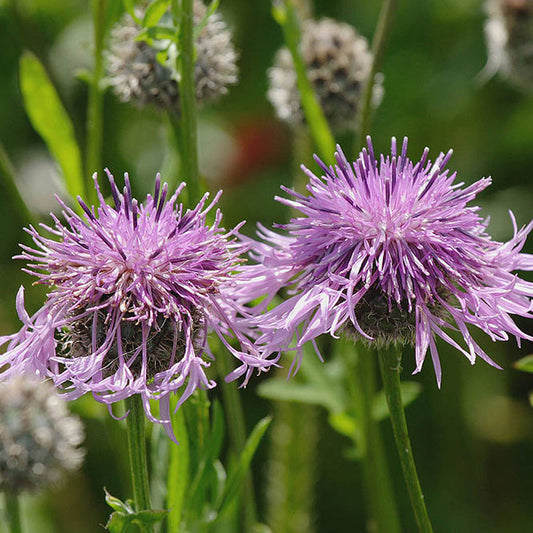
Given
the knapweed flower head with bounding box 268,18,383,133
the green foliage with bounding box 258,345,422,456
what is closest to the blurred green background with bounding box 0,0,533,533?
the knapweed flower head with bounding box 268,18,383,133

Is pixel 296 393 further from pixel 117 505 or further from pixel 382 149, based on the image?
pixel 382 149

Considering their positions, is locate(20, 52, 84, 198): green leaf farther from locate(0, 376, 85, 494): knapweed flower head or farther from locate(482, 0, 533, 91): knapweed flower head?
locate(482, 0, 533, 91): knapweed flower head

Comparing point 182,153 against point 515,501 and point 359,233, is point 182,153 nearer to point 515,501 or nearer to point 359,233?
point 359,233

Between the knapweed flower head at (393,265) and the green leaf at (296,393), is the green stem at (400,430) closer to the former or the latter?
the knapweed flower head at (393,265)

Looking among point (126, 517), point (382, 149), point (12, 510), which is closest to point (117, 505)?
point (126, 517)

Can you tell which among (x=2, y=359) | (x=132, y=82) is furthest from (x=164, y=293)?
(x=132, y=82)

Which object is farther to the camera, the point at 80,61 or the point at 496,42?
the point at 80,61

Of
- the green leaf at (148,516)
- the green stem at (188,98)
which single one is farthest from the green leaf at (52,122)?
the green leaf at (148,516)
